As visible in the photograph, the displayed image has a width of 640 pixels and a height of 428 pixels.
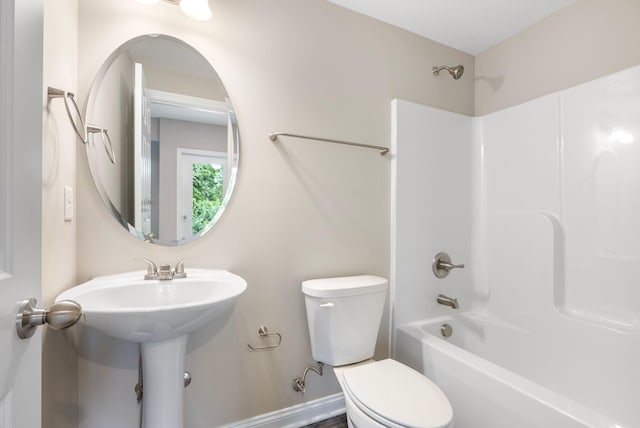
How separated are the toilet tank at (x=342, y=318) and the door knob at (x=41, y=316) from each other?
1.01 metres

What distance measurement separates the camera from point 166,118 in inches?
53.8

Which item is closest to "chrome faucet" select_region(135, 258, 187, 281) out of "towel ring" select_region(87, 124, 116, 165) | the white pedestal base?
the white pedestal base

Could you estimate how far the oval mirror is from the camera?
1.26 metres

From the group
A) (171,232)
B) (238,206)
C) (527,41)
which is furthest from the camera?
(527,41)

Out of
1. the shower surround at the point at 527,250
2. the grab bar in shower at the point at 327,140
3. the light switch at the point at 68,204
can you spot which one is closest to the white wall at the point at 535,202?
the shower surround at the point at 527,250

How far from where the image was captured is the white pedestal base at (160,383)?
1.10m

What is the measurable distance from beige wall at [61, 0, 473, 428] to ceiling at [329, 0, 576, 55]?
73 mm

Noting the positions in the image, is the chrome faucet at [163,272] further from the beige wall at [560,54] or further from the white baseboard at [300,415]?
the beige wall at [560,54]

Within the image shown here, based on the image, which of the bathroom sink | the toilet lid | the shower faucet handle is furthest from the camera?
the shower faucet handle

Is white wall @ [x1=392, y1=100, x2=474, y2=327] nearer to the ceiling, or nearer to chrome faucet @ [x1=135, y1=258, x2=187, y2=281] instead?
the ceiling

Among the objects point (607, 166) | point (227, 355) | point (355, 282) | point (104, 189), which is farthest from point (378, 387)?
point (607, 166)

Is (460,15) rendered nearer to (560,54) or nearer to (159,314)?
(560,54)

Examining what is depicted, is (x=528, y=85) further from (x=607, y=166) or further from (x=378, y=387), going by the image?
(x=378, y=387)

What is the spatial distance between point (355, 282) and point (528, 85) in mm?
1683
